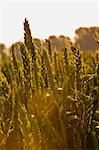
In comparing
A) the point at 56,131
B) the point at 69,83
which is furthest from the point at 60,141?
the point at 69,83

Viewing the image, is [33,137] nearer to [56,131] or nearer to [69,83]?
[56,131]

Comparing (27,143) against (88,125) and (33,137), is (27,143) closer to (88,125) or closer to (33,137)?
(33,137)

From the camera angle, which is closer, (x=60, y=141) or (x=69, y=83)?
(x=60, y=141)

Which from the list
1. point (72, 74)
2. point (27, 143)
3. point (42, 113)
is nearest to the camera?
point (27, 143)

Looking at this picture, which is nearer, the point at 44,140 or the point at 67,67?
the point at 44,140

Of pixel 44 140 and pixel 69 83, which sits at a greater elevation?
pixel 69 83

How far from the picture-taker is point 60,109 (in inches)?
30.0

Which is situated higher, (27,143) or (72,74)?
(72,74)

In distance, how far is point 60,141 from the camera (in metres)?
0.69

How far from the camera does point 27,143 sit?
62 cm

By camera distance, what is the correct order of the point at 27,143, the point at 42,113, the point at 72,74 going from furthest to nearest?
→ the point at 72,74, the point at 42,113, the point at 27,143

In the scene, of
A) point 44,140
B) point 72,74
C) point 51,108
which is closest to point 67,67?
point 72,74

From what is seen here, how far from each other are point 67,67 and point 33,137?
0.29m

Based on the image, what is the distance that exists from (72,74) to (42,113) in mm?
161
